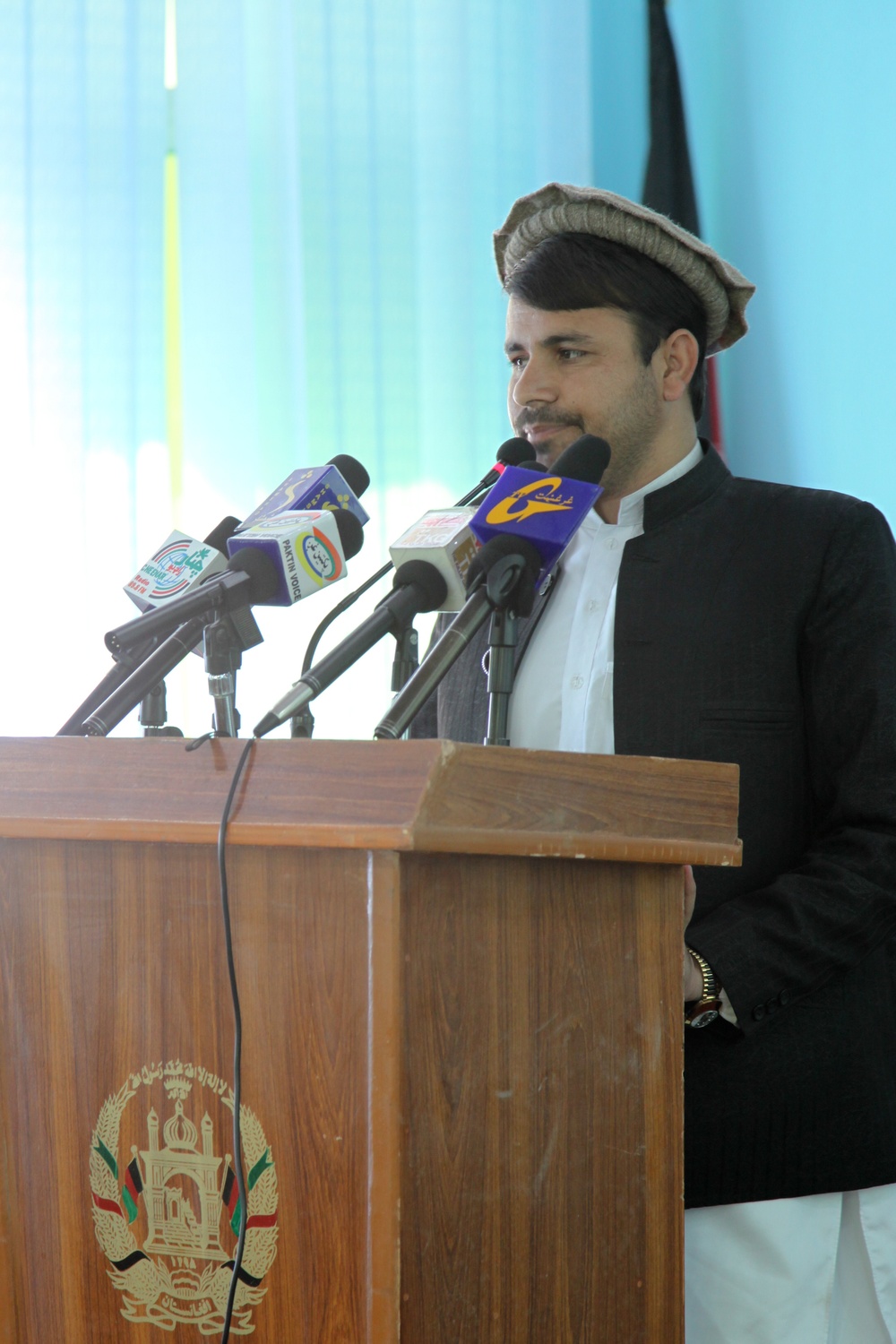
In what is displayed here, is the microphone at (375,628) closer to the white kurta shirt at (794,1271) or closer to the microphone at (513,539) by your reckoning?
the microphone at (513,539)

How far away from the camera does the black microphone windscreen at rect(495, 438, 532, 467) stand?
1.31m

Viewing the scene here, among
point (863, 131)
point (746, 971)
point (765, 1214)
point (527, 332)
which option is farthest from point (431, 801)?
point (863, 131)

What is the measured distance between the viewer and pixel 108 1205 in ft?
2.74

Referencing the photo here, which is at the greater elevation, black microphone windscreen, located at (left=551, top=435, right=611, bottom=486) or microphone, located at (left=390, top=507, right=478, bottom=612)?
black microphone windscreen, located at (left=551, top=435, right=611, bottom=486)

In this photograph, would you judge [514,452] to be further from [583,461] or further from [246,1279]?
[246,1279]

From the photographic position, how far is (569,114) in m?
3.15

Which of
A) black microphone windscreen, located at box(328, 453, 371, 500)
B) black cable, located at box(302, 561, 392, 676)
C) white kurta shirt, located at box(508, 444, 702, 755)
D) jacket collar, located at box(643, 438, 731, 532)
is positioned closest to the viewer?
black cable, located at box(302, 561, 392, 676)

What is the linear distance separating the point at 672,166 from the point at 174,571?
7.69ft

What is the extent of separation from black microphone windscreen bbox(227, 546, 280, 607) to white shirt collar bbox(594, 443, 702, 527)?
0.63 m

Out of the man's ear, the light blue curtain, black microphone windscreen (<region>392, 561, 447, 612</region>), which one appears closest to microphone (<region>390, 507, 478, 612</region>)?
black microphone windscreen (<region>392, 561, 447, 612</region>)

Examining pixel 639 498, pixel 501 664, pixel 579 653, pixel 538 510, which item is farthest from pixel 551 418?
pixel 501 664

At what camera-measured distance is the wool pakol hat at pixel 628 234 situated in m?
1.48

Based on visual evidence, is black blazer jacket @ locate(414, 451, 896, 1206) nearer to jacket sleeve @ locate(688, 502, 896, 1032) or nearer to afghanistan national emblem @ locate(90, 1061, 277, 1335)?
jacket sleeve @ locate(688, 502, 896, 1032)

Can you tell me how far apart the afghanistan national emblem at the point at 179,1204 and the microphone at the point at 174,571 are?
404 millimetres
